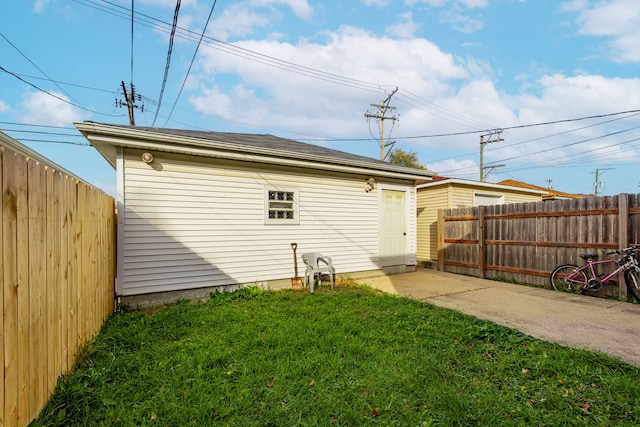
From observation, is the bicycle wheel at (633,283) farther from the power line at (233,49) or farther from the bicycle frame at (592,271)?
the power line at (233,49)

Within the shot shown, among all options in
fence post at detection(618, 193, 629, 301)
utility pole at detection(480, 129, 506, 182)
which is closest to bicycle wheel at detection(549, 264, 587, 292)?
fence post at detection(618, 193, 629, 301)

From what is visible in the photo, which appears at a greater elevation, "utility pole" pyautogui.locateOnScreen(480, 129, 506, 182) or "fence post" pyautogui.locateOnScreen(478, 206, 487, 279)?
"utility pole" pyautogui.locateOnScreen(480, 129, 506, 182)

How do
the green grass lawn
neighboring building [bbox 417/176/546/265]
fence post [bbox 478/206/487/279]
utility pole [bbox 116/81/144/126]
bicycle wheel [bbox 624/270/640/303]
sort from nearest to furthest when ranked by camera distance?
the green grass lawn → bicycle wheel [bbox 624/270/640/303] → fence post [bbox 478/206/487/279] → neighboring building [bbox 417/176/546/265] → utility pole [bbox 116/81/144/126]

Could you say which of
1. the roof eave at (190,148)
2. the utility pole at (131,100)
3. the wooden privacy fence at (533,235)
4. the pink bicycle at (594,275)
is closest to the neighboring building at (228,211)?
the roof eave at (190,148)

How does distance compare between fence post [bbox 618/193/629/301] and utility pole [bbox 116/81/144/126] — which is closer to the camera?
fence post [bbox 618/193/629/301]

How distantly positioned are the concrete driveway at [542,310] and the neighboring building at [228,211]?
163 cm

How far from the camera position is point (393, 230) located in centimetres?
765

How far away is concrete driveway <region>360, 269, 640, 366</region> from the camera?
3.20 m

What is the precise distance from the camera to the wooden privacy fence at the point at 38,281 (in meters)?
1.45

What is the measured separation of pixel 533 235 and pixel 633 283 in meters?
1.76

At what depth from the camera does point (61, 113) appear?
1447 cm

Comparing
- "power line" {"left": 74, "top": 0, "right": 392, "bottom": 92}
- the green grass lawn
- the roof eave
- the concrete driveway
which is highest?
"power line" {"left": 74, "top": 0, "right": 392, "bottom": 92}

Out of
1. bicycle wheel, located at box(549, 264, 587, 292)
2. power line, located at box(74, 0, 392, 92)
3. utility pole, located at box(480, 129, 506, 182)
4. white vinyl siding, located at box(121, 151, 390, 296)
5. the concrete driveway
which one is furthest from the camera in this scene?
utility pole, located at box(480, 129, 506, 182)

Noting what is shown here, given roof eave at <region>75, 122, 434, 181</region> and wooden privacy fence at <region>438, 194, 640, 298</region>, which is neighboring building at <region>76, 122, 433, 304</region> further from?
wooden privacy fence at <region>438, 194, 640, 298</region>
